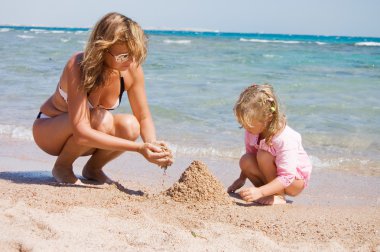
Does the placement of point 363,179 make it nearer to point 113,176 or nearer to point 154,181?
point 154,181

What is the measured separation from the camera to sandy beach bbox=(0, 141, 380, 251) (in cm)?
231

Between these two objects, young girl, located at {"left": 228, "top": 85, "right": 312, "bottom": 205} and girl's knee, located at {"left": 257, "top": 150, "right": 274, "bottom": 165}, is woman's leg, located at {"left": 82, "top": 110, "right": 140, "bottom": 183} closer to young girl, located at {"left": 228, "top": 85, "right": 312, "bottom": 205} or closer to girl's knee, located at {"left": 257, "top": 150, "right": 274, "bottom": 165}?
young girl, located at {"left": 228, "top": 85, "right": 312, "bottom": 205}

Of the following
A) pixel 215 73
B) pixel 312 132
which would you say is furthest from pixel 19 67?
pixel 312 132

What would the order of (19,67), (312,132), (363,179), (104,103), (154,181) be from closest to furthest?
(104,103) < (154,181) < (363,179) < (312,132) < (19,67)

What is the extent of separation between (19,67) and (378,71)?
8648 mm

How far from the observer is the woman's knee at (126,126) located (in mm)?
3281

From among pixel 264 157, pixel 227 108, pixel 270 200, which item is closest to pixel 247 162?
pixel 264 157

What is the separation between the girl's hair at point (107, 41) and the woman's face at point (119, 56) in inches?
0.8

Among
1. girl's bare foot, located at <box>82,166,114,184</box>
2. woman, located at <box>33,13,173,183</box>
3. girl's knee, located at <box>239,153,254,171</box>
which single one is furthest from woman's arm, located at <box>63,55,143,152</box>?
girl's knee, located at <box>239,153,254,171</box>

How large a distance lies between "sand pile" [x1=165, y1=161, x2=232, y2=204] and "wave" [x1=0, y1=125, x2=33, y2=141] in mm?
2578

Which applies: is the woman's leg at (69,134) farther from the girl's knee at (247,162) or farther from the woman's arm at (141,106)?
the girl's knee at (247,162)

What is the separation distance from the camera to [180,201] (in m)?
3.03

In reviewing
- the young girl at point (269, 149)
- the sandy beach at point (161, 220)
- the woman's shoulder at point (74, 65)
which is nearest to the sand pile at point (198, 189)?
the sandy beach at point (161, 220)

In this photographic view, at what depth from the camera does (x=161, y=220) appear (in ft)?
8.75
